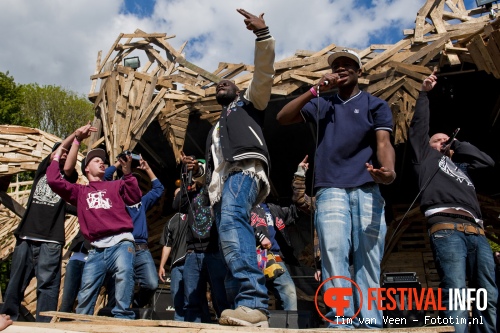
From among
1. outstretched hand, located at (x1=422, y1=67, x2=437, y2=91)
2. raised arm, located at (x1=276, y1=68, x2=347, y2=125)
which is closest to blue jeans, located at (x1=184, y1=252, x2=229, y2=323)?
raised arm, located at (x1=276, y1=68, x2=347, y2=125)

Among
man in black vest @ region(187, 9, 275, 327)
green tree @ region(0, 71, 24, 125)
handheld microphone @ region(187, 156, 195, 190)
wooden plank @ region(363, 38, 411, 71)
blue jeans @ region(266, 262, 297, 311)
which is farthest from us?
green tree @ region(0, 71, 24, 125)

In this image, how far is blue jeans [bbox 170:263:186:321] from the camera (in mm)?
5250

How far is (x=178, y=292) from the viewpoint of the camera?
5375mm

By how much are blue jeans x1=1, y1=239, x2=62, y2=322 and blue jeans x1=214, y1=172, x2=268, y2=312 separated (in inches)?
93.5

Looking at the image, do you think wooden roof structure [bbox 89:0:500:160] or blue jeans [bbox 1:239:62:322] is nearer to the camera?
blue jeans [bbox 1:239:62:322]

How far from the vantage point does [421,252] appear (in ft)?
33.6

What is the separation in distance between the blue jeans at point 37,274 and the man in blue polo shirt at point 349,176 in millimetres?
2827

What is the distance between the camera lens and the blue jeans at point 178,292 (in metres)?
5.25

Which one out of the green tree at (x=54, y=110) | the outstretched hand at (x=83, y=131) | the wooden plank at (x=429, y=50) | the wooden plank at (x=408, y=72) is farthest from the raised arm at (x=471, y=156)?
the green tree at (x=54, y=110)

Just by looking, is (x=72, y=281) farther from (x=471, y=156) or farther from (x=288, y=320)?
(x=471, y=156)

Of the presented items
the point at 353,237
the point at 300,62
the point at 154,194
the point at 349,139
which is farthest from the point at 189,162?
the point at 300,62

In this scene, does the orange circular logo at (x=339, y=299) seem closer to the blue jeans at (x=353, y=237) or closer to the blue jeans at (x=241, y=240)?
the blue jeans at (x=353, y=237)

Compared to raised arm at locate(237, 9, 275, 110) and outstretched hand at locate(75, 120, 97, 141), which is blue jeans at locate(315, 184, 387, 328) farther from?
outstretched hand at locate(75, 120, 97, 141)

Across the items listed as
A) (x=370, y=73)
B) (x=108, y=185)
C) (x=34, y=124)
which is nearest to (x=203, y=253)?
(x=108, y=185)
